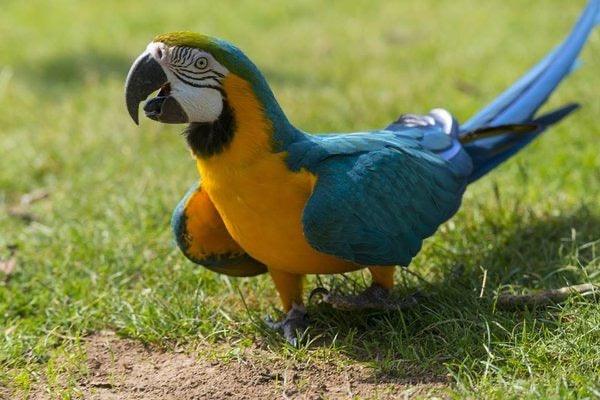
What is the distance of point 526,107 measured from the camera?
3447mm

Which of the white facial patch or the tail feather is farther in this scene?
the tail feather

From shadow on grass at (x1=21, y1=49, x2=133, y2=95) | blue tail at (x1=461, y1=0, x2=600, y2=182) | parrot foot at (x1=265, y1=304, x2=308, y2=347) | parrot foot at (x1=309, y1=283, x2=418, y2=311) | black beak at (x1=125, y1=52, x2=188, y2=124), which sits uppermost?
shadow on grass at (x1=21, y1=49, x2=133, y2=95)

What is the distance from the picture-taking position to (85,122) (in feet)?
16.6

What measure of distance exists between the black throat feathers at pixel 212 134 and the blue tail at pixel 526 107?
1.04 metres

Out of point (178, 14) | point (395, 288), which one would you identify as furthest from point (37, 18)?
point (395, 288)

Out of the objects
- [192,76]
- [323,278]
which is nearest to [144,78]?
[192,76]

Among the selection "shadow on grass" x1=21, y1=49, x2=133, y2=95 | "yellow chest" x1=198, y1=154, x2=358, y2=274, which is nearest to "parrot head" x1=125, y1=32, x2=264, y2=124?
"yellow chest" x1=198, y1=154, x2=358, y2=274

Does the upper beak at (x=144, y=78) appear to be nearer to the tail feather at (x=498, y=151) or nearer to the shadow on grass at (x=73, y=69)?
the tail feather at (x=498, y=151)

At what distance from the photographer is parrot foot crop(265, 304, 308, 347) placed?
9.29 feet

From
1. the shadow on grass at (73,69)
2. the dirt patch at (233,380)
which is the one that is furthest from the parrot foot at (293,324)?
the shadow on grass at (73,69)

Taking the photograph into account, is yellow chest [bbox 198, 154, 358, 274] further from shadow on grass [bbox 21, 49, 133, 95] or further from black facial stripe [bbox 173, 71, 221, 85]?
shadow on grass [bbox 21, 49, 133, 95]

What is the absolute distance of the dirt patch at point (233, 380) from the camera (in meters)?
2.51

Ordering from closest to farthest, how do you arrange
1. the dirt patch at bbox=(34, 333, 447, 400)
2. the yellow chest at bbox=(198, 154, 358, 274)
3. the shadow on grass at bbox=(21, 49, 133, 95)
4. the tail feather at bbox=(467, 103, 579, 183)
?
the dirt patch at bbox=(34, 333, 447, 400), the yellow chest at bbox=(198, 154, 358, 274), the tail feather at bbox=(467, 103, 579, 183), the shadow on grass at bbox=(21, 49, 133, 95)

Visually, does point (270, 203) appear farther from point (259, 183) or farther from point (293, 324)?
point (293, 324)
